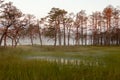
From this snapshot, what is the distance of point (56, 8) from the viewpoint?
71.8m

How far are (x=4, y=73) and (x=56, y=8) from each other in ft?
207

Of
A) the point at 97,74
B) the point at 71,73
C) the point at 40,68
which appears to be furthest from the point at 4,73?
the point at 97,74

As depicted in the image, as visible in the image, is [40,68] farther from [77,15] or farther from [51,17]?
[77,15]

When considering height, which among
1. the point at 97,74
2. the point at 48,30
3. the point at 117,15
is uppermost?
the point at 117,15

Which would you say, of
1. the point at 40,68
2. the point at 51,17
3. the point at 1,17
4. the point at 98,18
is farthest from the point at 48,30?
the point at 40,68

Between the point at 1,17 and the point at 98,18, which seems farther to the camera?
the point at 98,18

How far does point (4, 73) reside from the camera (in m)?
9.61

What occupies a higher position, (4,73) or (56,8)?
(56,8)

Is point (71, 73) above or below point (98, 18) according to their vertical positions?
below

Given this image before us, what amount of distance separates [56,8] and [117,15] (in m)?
19.9

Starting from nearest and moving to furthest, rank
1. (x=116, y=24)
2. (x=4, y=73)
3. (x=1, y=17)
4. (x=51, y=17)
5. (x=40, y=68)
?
(x=4, y=73) < (x=40, y=68) < (x=1, y=17) < (x=51, y=17) < (x=116, y=24)

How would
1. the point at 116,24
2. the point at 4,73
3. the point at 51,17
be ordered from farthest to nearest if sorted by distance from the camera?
1. the point at 116,24
2. the point at 51,17
3. the point at 4,73

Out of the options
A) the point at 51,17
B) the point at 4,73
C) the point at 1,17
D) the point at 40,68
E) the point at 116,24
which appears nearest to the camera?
the point at 4,73

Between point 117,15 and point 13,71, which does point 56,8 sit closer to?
point 117,15
